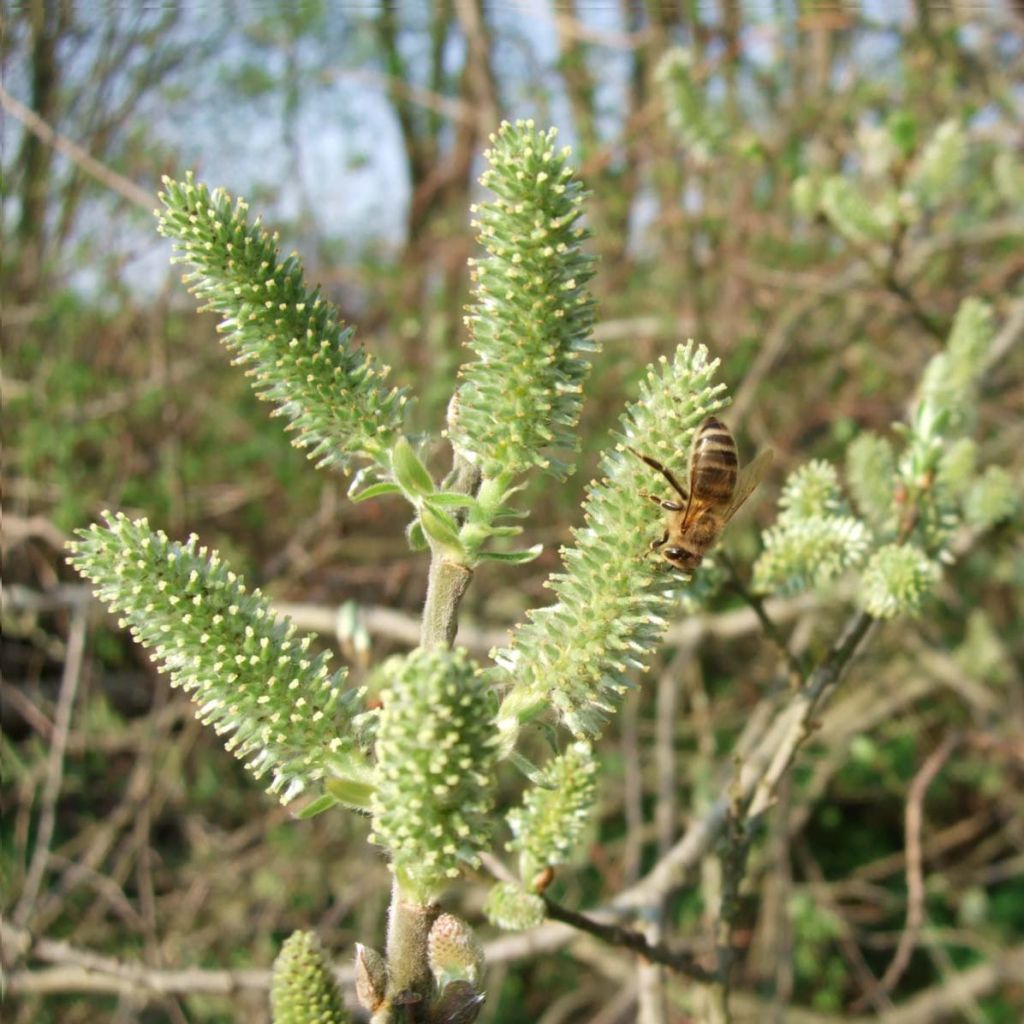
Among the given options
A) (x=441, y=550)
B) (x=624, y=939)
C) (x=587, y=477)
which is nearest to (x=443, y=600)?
(x=441, y=550)

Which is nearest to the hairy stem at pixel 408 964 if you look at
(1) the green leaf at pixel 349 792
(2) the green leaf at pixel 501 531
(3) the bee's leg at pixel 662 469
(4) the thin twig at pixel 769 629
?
(1) the green leaf at pixel 349 792

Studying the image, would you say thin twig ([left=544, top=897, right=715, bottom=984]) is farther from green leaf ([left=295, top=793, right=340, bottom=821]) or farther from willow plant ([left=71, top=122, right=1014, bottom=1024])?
green leaf ([left=295, top=793, right=340, bottom=821])

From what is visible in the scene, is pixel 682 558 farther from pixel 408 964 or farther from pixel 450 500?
pixel 408 964

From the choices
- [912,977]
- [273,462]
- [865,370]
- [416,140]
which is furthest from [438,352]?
[416,140]

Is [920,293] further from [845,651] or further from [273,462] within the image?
[845,651]

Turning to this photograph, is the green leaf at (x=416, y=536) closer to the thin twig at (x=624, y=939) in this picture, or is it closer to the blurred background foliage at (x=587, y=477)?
the thin twig at (x=624, y=939)
